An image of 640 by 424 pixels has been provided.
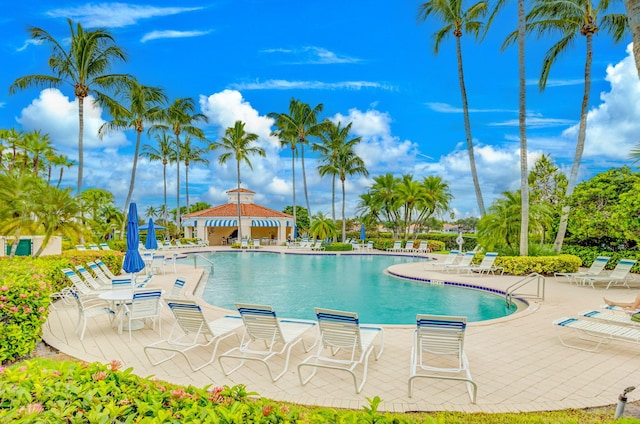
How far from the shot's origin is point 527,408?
453 centimetres

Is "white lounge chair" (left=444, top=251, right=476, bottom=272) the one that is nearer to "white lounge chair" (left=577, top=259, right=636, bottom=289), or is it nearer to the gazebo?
"white lounge chair" (left=577, top=259, right=636, bottom=289)

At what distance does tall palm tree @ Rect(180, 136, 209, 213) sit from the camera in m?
50.4

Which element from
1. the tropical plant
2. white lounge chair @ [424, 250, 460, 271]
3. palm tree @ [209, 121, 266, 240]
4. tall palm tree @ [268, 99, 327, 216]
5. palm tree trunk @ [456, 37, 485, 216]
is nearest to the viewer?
white lounge chair @ [424, 250, 460, 271]

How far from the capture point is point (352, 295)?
44.1 ft

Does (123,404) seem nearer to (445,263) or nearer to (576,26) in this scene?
(445,263)

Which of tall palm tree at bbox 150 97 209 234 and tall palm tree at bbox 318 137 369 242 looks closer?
tall palm tree at bbox 318 137 369 242

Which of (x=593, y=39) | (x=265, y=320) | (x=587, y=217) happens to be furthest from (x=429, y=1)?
(x=265, y=320)

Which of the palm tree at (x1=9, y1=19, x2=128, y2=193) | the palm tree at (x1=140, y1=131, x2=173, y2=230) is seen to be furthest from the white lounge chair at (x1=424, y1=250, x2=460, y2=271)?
the palm tree at (x1=140, y1=131, x2=173, y2=230)

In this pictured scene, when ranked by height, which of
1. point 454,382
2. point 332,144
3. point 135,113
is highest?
point 135,113

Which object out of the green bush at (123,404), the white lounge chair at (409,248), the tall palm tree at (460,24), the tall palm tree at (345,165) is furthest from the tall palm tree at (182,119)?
the green bush at (123,404)

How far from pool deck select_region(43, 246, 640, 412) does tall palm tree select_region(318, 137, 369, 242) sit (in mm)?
31197

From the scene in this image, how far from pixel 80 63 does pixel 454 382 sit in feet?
81.6

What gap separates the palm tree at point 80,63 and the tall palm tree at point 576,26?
75.8 feet

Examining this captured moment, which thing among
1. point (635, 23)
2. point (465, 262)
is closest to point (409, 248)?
point (465, 262)
